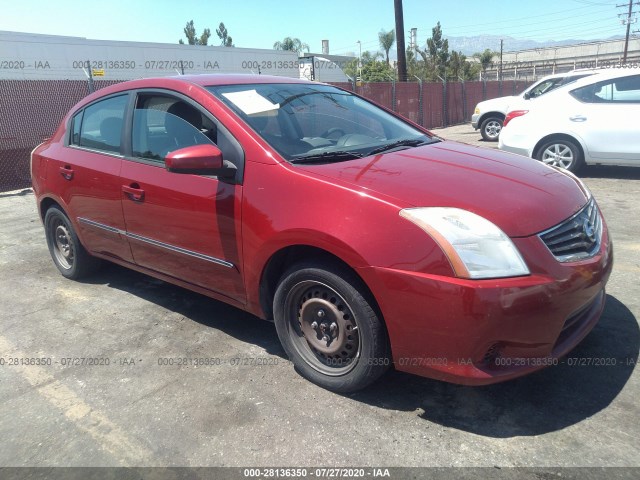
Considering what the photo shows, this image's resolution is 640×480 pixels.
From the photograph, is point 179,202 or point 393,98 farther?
point 393,98

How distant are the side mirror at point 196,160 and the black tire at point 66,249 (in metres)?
2.04

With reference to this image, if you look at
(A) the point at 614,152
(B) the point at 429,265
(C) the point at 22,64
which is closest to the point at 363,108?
(B) the point at 429,265

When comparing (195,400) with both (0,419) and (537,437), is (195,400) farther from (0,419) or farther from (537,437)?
(537,437)

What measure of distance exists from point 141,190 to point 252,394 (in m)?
1.55

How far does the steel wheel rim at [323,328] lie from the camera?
105 inches

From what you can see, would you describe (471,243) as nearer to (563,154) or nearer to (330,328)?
(330,328)

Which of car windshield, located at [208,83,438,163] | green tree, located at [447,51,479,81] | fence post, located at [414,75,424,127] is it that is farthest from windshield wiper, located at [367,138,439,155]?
green tree, located at [447,51,479,81]

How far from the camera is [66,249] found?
4.73m

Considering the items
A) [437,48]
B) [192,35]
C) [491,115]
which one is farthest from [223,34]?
[491,115]

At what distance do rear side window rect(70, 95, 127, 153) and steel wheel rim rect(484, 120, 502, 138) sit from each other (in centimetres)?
1181

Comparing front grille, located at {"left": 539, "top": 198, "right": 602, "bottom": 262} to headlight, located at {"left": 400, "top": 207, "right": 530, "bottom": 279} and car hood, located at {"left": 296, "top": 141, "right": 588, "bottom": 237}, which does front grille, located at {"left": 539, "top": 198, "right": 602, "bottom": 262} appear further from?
headlight, located at {"left": 400, "top": 207, "right": 530, "bottom": 279}

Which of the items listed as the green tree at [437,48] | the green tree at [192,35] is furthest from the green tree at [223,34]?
the green tree at [437,48]

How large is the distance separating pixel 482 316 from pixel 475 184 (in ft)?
2.40

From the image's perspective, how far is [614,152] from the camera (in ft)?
25.0
